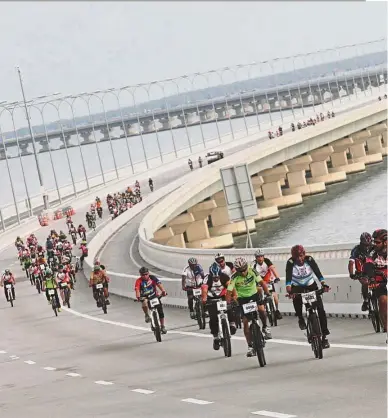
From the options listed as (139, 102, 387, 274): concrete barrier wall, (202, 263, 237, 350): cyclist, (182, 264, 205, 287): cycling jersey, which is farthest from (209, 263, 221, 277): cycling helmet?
(139, 102, 387, 274): concrete barrier wall

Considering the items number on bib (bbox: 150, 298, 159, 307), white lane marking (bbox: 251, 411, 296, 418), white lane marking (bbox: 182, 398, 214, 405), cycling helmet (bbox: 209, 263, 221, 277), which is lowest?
white lane marking (bbox: 182, 398, 214, 405)

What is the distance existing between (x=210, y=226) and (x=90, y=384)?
257ft

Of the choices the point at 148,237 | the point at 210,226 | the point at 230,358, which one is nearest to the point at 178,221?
the point at 210,226

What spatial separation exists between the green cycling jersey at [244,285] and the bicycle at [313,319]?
2.33 feet

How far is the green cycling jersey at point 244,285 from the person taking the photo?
52.3ft

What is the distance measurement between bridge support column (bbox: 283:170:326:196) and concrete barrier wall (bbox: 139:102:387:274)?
4.81 metres

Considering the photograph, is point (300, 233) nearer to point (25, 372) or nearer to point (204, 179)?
point (204, 179)

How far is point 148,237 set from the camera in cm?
6112

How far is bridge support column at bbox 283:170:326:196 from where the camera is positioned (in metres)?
113

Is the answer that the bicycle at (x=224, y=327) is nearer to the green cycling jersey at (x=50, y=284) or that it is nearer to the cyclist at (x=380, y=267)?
the cyclist at (x=380, y=267)

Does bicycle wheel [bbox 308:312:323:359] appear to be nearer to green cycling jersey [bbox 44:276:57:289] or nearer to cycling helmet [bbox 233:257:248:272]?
cycling helmet [bbox 233:257:248:272]

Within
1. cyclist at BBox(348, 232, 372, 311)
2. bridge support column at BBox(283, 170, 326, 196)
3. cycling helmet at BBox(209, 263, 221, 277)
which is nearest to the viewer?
cyclist at BBox(348, 232, 372, 311)

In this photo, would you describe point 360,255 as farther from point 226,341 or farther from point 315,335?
point 226,341

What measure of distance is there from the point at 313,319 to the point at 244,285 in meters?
0.99
